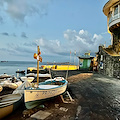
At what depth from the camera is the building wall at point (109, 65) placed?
19645 millimetres

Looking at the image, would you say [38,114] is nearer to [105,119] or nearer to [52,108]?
[52,108]

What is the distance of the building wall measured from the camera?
64.5 feet

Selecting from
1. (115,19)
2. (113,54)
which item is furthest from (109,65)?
(115,19)

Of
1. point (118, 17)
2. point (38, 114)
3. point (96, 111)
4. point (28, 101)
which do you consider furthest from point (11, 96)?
point (118, 17)

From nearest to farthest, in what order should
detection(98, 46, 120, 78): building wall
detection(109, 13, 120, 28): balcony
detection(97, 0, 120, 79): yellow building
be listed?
detection(98, 46, 120, 78): building wall, detection(97, 0, 120, 79): yellow building, detection(109, 13, 120, 28): balcony

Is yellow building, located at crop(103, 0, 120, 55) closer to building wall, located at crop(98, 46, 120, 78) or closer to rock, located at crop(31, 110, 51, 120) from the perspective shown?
building wall, located at crop(98, 46, 120, 78)

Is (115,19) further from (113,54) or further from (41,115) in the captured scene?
(41,115)

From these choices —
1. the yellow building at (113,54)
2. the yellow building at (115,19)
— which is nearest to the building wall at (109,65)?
the yellow building at (113,54)

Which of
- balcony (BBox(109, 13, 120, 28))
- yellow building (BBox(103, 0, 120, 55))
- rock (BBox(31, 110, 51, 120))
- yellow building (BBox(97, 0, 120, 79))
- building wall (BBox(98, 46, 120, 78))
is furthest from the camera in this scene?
yellow building (BBox(103, 0, 120, 55))

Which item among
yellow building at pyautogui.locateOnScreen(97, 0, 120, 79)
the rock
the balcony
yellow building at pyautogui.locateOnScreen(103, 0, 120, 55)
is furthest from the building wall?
the rock

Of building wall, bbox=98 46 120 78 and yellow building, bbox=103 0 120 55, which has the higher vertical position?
yellow building, bbox=103 0 120 55

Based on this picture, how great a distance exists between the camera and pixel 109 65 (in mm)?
22016

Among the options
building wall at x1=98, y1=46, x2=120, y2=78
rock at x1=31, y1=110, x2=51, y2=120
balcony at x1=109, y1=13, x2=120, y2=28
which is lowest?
rock at x1=31, y1=110, x2=51, y2=120

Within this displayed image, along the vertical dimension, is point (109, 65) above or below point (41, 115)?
above
